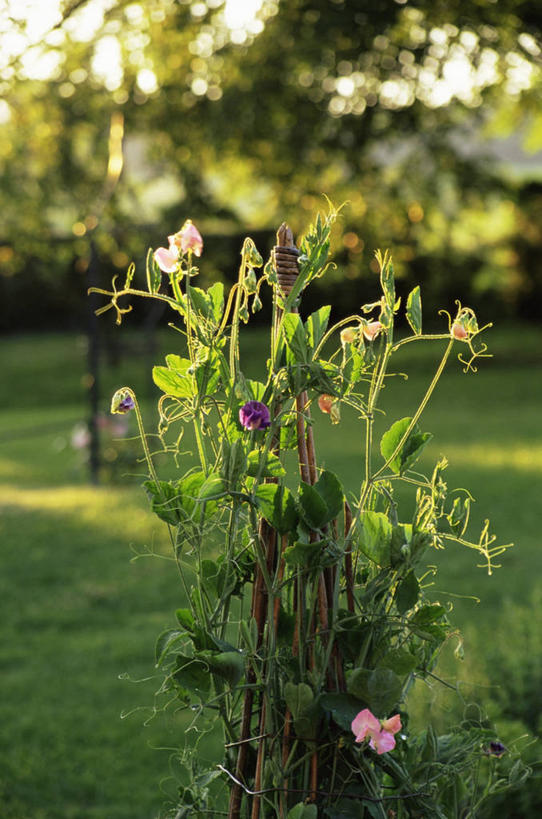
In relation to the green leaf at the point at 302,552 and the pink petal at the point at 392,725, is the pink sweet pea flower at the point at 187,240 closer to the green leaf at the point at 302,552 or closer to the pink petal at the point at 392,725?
the green leaf at the point at 302,552

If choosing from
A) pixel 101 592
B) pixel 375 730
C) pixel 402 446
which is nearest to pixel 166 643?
pixel 375 730

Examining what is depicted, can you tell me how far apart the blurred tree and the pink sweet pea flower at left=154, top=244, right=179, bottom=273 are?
1.31 meters

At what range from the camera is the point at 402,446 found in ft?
4.69

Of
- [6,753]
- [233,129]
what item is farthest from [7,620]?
[233,129]

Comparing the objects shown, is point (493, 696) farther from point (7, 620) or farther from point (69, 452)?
point (69, 452)

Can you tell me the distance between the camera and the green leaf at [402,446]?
1.42m

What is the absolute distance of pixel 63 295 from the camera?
23453 millimetres

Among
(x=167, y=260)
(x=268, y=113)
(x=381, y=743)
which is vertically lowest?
(x=381, y=743)

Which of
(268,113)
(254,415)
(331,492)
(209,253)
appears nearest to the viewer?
(254,415)

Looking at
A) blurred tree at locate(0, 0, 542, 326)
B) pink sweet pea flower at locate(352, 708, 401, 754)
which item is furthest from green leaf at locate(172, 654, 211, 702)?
blurred tree at locate(0, 0, 542, 326)

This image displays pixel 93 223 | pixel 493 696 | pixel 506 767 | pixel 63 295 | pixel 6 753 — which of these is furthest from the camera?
pixel 63 295

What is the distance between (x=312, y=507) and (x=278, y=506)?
0.16 feet

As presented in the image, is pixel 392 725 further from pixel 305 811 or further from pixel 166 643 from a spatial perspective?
pixel 166 643

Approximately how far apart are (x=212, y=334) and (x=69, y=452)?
10776 mm
